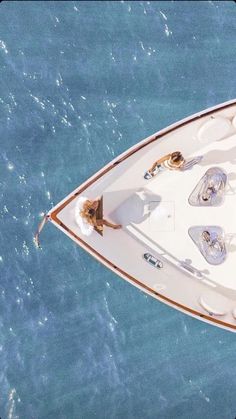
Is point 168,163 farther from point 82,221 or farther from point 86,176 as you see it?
point 86,176

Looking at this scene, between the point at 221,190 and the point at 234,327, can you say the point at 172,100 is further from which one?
the point at 234,327

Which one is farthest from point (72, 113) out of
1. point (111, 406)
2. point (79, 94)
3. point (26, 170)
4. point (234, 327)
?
point (111, 406)

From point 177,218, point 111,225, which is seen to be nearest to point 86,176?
point 111,225

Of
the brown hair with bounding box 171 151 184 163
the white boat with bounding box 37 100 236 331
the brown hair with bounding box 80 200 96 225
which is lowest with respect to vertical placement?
the white boat with bounding box 37 100 236 331

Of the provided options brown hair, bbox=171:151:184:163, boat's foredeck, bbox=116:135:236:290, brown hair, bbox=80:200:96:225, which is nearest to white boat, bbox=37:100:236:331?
boat's foredeck, bbox=116:135:236:290

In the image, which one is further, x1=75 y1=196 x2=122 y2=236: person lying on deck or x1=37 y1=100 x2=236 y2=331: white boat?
x1=37 y1=100 x2=236 y2=331: white boat

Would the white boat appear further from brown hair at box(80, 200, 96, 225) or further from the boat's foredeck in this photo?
brown hair at box(80, 200, 96, 225)

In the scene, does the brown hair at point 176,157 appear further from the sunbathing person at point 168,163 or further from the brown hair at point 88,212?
the brown hair at point 88,212
